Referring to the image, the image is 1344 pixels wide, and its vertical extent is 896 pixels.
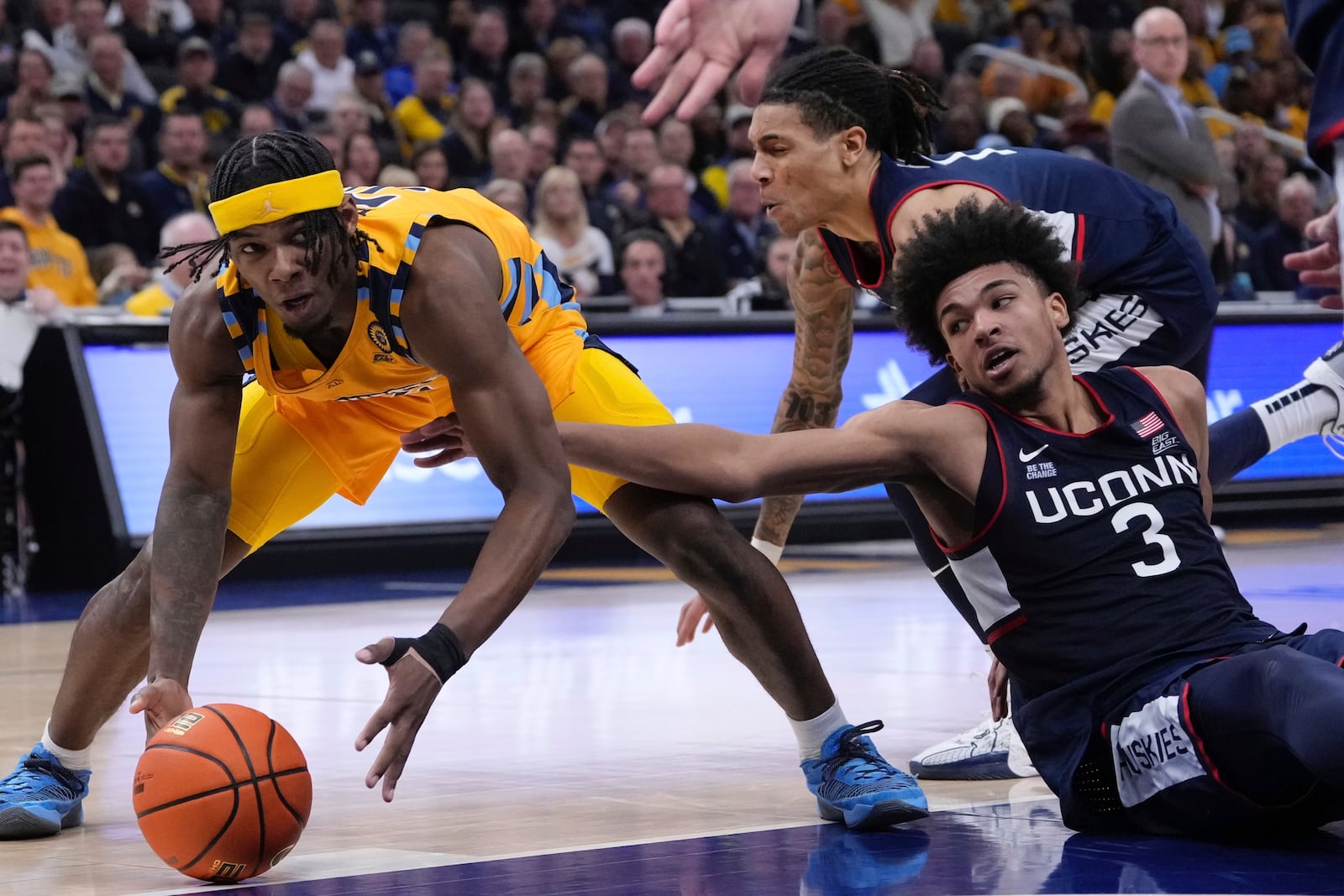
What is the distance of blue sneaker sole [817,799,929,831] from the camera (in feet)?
12.9

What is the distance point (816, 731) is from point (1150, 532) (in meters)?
0.90

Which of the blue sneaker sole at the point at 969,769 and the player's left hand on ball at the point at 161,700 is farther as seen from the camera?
the blue sneaker sole at the point at 969,769

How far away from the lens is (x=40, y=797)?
4.07m

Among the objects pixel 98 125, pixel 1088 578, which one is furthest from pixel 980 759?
Result: pixel 98 125

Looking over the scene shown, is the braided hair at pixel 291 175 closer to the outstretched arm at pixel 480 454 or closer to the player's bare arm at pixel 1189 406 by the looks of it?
the outstretched arm at pixel 480 454

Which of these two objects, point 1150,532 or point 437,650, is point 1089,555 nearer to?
point 1150,532

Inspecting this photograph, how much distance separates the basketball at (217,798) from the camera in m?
3.44

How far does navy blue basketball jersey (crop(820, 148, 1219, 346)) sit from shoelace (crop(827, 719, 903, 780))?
44.8 inches

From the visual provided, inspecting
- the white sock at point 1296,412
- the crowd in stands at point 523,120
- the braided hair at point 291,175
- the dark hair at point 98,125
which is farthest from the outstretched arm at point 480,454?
the dark hair at point 98,125

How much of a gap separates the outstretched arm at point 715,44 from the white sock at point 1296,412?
5.18ft

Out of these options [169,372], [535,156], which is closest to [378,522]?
[169,372]

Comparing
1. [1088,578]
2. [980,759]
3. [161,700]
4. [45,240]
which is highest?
[1088,578]

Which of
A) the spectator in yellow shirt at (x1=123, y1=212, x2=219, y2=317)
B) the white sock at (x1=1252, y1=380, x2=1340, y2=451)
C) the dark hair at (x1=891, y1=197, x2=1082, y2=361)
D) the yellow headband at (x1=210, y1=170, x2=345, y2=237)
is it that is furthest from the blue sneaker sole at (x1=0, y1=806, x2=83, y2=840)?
the spectator in yellow shirt at (x1=123, y1=212, x2=219, y2=317)

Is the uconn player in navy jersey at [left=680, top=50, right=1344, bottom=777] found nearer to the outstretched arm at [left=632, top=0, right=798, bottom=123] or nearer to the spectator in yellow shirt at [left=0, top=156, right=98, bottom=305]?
the outstretched arm at [left=632, top=0, right=798, bottom=123]
